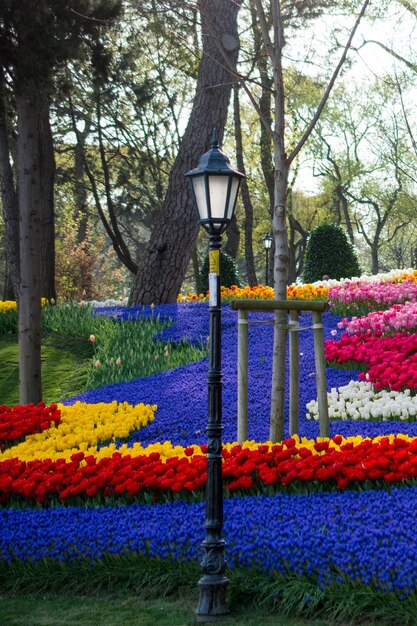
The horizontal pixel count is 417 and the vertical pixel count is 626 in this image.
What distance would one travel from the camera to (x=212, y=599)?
13.9 feet

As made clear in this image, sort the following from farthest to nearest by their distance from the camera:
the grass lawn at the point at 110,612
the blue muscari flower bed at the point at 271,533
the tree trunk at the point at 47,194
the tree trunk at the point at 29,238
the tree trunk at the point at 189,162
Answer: the tree trunk at the point at 47,194, the tree trunk at the point at 189,162, the tree trunk at the point at 29,238, the grass lawn at the point at 110,612, the blue muscari flower bed at the point at 271,533

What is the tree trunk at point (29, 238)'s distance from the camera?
365 inches

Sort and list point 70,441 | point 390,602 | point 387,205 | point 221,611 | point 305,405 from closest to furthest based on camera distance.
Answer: point 390,602 → point 221,611 → point 70,441 → point 305,405 → point 387,205

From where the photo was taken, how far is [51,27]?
31.6ft

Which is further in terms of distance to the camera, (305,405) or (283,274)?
(305,405)

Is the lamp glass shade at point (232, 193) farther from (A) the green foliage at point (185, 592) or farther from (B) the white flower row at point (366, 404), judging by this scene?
(B) the white flower row at point (366, 404)

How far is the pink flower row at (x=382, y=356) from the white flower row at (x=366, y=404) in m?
0.13

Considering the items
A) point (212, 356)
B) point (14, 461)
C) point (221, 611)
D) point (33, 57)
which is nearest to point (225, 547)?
point (221, 611)

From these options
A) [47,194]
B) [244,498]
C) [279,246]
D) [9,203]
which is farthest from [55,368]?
[244,498]

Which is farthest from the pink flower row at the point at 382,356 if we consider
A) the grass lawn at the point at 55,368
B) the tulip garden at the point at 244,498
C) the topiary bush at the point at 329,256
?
the topiary bush at the point at 329,256

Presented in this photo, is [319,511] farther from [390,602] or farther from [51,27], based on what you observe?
[51,27]

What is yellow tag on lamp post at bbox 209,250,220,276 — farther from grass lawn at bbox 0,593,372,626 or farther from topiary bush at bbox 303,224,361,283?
topiary bush at bbox 303,224,361,283

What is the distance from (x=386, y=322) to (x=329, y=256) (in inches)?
360

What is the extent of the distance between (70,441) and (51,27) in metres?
4.86
